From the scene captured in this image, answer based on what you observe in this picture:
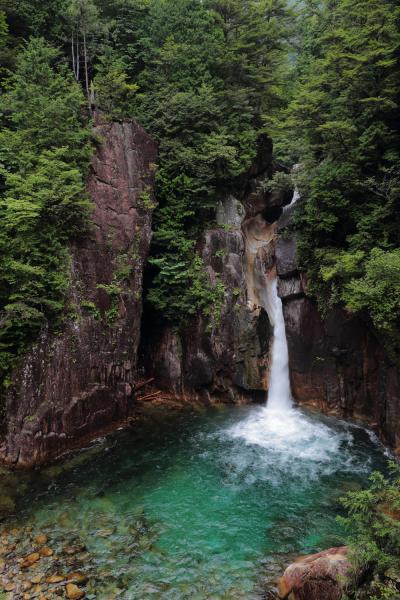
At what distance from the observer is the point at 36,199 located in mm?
11320

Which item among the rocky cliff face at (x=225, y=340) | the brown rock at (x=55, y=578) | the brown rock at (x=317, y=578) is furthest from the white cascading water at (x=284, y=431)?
the brown rock at (x=55, y=578)

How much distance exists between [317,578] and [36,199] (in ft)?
37.7

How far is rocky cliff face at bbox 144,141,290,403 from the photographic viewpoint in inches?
619

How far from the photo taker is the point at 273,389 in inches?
622

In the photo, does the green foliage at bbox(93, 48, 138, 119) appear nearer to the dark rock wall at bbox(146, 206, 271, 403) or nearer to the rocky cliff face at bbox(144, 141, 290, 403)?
the rocky cliff face at bbox(144, 141, 290, 403)

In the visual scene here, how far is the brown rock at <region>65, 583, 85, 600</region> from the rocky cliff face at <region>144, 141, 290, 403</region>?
9.26 metres

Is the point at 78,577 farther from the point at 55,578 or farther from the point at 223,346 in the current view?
the point at 223,346

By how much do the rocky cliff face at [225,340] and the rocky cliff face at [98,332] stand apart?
2.49 meters

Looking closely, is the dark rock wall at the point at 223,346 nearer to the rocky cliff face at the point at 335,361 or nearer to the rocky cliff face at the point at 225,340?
the rocky cliff face at the point at 225,340

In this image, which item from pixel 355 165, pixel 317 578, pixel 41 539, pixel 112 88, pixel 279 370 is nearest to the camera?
pixel 317 578

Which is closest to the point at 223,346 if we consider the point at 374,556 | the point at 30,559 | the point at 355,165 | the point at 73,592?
the point at 355,165

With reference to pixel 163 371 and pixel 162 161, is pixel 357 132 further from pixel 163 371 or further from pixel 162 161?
pixel 163 371

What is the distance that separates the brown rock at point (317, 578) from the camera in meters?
5.85

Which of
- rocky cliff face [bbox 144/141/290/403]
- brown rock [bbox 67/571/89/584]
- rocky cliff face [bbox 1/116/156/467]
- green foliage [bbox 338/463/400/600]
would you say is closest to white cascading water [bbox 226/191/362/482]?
rocky cliff face [bbox 144/141/290/403]
